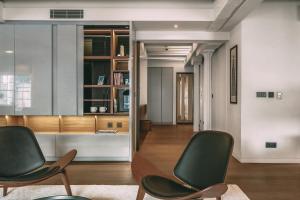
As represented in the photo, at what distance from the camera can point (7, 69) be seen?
5504 mm

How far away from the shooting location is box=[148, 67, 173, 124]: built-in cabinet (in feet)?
42.9

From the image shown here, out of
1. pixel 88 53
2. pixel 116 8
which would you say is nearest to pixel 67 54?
pixel 88 53

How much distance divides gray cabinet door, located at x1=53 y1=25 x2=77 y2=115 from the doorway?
323 inches

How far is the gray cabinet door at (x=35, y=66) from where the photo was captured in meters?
5.50

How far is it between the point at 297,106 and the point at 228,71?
1.65 metres

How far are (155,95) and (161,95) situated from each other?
0.26 m

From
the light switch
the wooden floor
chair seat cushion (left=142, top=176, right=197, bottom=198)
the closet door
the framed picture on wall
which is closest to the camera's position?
chair seat cushion (left=142, top=176, right=197, bottom=198)

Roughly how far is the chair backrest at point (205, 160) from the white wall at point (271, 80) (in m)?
2.64

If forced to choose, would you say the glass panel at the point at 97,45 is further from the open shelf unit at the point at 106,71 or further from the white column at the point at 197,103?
the white column at the point at 197,103

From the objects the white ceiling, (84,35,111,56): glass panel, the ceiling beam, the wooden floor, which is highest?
the white ceiling

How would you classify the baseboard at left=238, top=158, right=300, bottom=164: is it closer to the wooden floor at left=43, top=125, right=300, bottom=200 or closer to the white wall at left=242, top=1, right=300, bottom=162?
the white wall at left=242, top=1, right=300, bottom=162

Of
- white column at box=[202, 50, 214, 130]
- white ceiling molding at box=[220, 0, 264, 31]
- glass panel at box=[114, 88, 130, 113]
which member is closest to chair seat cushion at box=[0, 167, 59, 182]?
glass panel at box=[114, 88, 130, 113]

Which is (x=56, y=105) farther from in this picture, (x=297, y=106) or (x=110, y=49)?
(x=297, y=106)

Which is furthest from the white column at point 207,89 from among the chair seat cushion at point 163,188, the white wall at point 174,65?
the chair seat cushion at point 163,188
